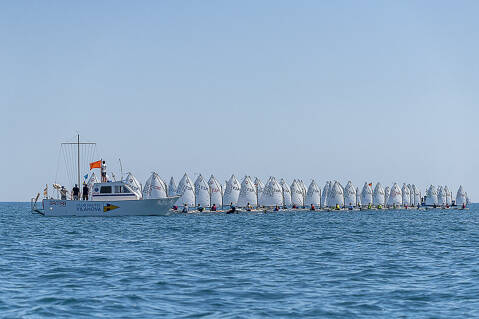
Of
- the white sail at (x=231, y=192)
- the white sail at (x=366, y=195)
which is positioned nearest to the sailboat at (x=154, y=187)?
the white sail at (x=231, y=192)

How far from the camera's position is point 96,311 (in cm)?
1841

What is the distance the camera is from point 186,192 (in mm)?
133625

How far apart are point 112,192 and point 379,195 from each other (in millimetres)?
123606

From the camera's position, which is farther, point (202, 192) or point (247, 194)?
point (247, 194)

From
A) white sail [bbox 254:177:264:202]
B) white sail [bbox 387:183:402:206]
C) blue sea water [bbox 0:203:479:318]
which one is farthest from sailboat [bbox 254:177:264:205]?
blue sea water [bbox 0:203:479:318]

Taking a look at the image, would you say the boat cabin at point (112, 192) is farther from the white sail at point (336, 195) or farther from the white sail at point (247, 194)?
the white sail at point (336, 195)

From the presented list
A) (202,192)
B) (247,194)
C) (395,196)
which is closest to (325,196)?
(395,196)

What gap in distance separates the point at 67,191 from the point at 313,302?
68590 millimetres

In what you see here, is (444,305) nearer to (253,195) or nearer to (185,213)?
(185,213)

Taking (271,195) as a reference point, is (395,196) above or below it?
below

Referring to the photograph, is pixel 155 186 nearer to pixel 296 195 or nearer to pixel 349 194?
pixel 296 195

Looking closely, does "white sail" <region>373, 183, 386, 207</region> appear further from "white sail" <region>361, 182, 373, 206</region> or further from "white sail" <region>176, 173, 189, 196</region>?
"white sail" <region>176, 173, 189, 196</region>

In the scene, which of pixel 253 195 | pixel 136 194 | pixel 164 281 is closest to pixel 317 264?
pixel 164 281

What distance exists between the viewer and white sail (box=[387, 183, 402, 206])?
18975cm
